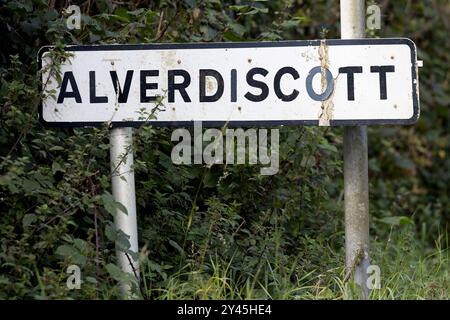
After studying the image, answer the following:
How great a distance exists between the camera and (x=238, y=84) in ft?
10.1

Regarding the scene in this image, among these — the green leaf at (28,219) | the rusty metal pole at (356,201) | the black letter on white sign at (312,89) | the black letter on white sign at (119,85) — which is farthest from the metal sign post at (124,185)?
the rusty metal pole at (356,201)

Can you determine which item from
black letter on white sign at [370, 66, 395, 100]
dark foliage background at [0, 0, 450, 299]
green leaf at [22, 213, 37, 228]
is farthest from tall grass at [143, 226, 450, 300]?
black letter on white sign at [370, 66, 395, 100]

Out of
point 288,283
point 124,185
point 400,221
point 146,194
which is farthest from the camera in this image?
point 400,221

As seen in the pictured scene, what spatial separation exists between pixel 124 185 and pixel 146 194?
504 mm

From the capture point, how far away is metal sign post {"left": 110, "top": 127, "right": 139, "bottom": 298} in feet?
10.1

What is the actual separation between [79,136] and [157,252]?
1.82 ft

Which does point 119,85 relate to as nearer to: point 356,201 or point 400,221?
point 356,201

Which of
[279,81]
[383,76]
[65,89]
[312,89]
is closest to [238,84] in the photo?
[279,81]

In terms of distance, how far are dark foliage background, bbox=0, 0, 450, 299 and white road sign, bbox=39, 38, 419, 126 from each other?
0.47 feet

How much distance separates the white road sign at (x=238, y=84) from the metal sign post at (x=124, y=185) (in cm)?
6

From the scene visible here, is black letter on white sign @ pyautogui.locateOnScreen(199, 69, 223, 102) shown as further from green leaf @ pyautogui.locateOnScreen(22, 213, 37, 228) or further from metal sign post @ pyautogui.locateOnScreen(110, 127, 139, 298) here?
green leaf @ pyautogui.locateOnScreen(22, 213, 37, 228)
